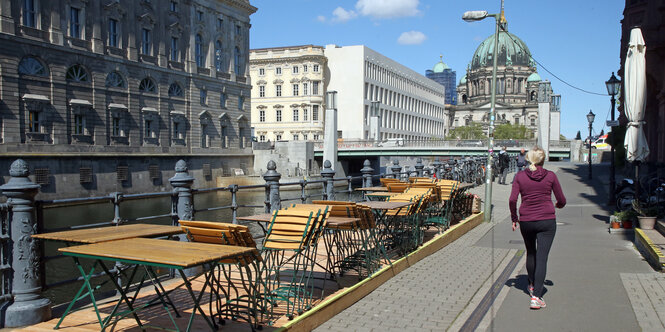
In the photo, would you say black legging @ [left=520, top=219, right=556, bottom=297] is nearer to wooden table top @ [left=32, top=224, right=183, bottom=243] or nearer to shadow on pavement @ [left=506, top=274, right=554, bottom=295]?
shadow on pavement @ [left=506, top=274, right=554, bottom=295]

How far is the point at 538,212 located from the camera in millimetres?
7090

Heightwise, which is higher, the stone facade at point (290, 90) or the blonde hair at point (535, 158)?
the stone facade at point (290, 90)

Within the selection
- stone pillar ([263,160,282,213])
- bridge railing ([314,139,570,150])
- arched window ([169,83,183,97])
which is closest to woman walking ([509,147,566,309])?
stone pillar ([263,160,282,213])

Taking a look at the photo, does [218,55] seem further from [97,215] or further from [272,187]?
[272,187]

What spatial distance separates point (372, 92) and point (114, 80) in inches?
2262

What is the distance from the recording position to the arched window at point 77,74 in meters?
40.9

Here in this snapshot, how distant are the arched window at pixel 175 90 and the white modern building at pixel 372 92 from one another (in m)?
38.1

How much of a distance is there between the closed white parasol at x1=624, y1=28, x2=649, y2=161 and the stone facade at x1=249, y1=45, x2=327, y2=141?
253 feet

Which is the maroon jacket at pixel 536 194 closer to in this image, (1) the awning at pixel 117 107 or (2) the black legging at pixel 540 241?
(2) the black legging at pixel 540 241

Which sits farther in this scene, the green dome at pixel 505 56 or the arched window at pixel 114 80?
the green dome at pixel 505 56

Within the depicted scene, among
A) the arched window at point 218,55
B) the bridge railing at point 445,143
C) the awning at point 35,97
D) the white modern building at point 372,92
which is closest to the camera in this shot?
the awning at point 35,97

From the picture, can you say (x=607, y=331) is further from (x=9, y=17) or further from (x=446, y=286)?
(x=9, y=17)

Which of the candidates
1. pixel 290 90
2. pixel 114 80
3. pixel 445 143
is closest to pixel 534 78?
pixel 290 90

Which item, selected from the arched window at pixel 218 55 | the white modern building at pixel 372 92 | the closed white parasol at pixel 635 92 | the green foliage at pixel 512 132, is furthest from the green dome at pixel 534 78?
the closed white parasol at pixel 635 92
